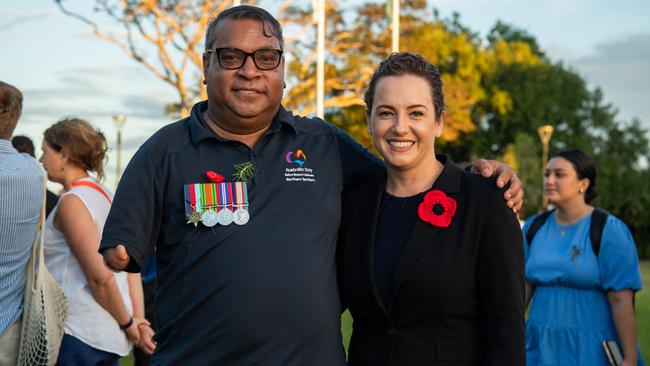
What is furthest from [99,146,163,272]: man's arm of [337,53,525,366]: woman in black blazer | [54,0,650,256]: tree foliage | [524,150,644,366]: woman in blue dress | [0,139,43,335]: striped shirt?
[54,0,650,256]: tree foliage

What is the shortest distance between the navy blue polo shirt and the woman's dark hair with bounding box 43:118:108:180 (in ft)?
5.71

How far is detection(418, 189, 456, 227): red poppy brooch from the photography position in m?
3.62

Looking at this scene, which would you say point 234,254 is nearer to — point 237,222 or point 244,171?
point 237,222

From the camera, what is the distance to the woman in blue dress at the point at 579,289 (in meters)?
5.88

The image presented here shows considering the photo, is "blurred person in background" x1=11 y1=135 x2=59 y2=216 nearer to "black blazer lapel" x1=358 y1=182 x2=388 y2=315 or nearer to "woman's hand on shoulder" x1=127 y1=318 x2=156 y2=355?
"woman's hand on shoulder" x1=127 y1=318 x2=156 y2=355

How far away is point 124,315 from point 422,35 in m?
29.3

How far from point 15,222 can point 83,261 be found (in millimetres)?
520

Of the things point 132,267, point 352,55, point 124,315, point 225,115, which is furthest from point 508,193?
point 352,55

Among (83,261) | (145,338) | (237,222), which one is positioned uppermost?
(237,222)

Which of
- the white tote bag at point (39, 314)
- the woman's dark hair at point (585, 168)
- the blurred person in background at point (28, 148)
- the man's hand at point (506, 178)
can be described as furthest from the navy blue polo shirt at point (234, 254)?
the blurred person in background at point (28, 148)

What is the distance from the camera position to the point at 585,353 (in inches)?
233

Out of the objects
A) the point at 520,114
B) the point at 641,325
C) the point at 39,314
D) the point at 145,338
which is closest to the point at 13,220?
the point at 39,314

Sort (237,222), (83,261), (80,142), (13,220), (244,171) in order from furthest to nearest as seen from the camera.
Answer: (80,142), (83,261), (13,220), (244,171), (237,222)

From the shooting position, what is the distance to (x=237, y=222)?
3.61 metres
